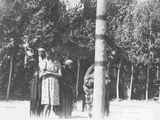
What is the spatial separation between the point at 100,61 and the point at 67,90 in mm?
Answer: 5681

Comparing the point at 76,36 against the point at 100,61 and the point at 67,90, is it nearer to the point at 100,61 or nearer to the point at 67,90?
the point at 67,90

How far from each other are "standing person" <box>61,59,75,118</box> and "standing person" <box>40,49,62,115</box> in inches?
12.7

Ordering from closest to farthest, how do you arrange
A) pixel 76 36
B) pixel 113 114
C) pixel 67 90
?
pixel 67 90
pixel 113 114
pixel 76 36

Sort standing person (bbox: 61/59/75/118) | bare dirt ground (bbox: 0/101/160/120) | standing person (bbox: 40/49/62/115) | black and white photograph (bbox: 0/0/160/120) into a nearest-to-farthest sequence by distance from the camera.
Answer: bare dirt ground (bbox: 0/101/160/120) → standing person (bbox: 40/49/62/115) → standing person (bbox: 61/59/75/118) → black and white photograph (bbox: 0/0/160/120)

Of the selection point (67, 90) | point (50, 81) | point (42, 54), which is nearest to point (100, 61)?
point (42, 54)

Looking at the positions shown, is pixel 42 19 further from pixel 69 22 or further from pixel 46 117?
pixel 46 117

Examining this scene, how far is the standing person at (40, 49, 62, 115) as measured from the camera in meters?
10.6

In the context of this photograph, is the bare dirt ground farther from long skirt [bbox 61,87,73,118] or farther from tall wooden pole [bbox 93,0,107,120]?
tall wooden pole [bbox 93,0,107,120]

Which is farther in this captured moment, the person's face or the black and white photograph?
the black and white photograph

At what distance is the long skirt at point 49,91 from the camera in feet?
35.1

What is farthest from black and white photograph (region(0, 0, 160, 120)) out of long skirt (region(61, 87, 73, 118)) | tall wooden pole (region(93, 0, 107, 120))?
tall wooden pole (region(93, 0, 107, 120))

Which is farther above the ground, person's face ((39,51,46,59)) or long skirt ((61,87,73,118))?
person's face ((39,51,46,59))

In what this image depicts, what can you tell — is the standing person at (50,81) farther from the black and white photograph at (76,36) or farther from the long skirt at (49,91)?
the black and white photograph at (76,36)

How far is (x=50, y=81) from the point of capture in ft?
35.1
